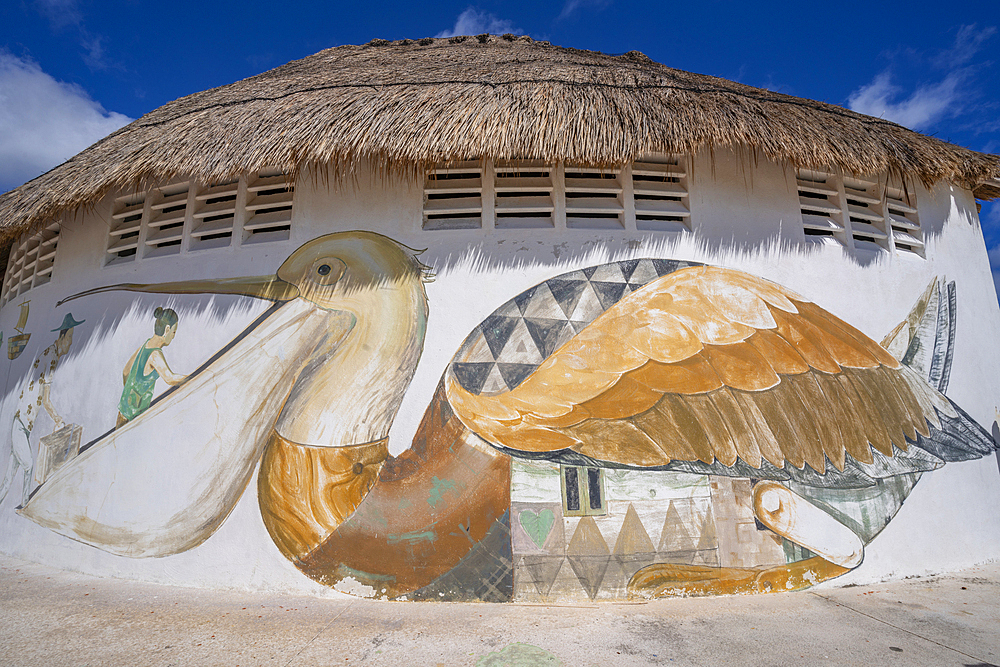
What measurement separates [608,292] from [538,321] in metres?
0.69

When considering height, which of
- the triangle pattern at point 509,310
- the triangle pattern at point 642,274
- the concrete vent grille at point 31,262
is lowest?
the triangle pattern at point 509,310

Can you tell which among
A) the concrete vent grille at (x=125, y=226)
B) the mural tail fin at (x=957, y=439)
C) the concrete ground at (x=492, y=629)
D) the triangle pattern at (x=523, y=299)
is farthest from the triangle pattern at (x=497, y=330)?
the mural tail fin at (x=957, y=439)

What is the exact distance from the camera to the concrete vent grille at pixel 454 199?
499cm

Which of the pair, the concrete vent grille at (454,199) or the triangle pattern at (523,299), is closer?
the triangle pattern at (523,299)

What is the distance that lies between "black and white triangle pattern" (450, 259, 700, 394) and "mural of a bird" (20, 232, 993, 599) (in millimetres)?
19

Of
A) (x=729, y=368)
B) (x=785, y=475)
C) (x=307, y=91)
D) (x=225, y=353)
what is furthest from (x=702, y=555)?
(x=307, y=91)

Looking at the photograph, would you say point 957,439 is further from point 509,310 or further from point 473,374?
point 473,374

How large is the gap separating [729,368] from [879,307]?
6.22ft

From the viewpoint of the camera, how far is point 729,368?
4.73m

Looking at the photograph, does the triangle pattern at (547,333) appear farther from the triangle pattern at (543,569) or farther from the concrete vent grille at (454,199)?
the triangle pattern at (543,569)

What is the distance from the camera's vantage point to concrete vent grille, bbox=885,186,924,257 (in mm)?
5648

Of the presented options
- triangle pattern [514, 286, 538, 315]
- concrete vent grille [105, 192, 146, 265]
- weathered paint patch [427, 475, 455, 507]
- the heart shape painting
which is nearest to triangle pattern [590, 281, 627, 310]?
triangle pattern [514, 286, 538, 315]

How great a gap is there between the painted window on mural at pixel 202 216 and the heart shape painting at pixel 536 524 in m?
3.35

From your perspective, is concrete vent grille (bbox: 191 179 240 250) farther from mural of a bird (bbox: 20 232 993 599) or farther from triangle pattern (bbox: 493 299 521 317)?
triangle pattern (bbox: 493 299 521 317)
